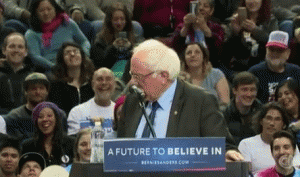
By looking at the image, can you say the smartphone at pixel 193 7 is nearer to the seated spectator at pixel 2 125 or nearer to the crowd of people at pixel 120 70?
the crowd of people at pixel 120 70

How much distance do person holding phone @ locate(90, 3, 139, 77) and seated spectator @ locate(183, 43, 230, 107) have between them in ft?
2.68

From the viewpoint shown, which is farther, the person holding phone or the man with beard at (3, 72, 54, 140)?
the person holding phone

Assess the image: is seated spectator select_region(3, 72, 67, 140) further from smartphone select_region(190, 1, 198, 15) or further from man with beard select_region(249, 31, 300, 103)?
man with beard select_region(249, 31, 300, 103)

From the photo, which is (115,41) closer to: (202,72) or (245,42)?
(202,72)

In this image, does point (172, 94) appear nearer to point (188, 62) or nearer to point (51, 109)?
point (51, 109)

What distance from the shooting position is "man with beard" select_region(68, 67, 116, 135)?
7.65 metres

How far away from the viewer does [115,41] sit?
28.6ft

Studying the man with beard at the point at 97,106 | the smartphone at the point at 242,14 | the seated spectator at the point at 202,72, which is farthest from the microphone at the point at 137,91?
the smartphone at the point at 242,14

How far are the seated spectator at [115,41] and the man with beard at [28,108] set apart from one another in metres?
1.06

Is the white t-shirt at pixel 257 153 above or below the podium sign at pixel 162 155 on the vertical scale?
below


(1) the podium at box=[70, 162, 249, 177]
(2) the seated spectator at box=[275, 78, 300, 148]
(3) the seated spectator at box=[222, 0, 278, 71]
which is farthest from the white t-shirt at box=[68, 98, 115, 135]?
(1) the podium at box=[70, 162, 249, 177]

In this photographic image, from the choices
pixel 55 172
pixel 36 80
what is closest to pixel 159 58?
pixel 55 172

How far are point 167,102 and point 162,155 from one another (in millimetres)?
1020

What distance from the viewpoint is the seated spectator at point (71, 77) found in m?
8.14
